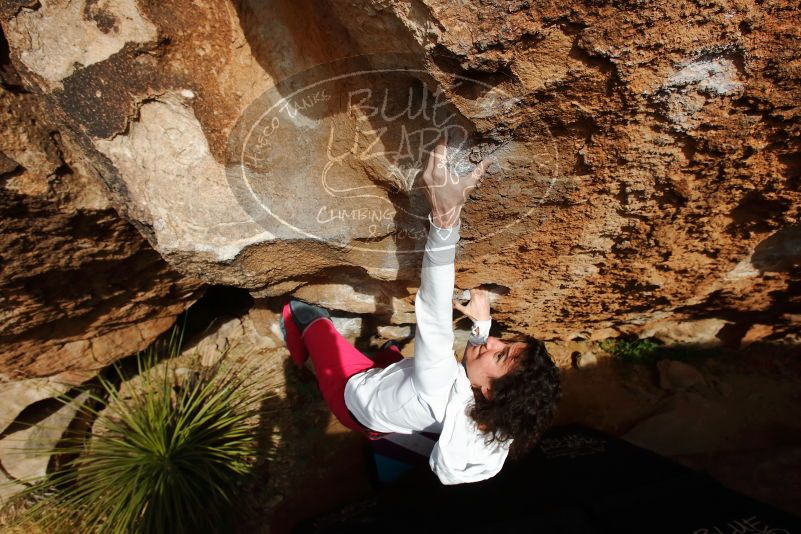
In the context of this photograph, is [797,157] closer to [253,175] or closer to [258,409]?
[253,175]

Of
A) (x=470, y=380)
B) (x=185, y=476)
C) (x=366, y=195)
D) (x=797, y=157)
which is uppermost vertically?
(x=797, y=157)

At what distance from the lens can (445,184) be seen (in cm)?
130

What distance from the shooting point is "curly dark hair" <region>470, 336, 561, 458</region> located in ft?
4.80

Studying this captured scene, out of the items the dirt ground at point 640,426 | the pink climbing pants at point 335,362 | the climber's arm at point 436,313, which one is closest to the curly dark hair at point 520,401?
the climber's arm at point 436,313

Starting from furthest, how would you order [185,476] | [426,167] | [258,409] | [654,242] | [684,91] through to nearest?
[258,409] → [185,476] → [654,242] → [426,167] → [684,91]

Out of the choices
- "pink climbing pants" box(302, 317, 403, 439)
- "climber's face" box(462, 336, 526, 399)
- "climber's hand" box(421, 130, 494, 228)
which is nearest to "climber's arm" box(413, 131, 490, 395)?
"climber's hand" box(421, 130, 494, 228)

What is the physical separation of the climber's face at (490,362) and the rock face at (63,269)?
53.7 inches

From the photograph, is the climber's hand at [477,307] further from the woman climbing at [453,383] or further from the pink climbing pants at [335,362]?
the pink climbing pants at [335,362]

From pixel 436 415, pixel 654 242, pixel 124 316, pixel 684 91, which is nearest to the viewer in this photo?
pixel 684 91

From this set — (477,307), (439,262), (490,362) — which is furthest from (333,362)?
(439,262)

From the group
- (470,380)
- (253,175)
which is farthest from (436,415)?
(253,175)

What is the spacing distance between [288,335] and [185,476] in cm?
90

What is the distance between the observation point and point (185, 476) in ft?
7.74

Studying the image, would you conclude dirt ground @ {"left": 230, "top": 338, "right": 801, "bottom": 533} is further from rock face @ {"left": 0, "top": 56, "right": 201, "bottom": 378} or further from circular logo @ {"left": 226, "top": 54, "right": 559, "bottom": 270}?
circular logo @ {"left": 226, "top": 54, "right": 559, "bottom": 270}
